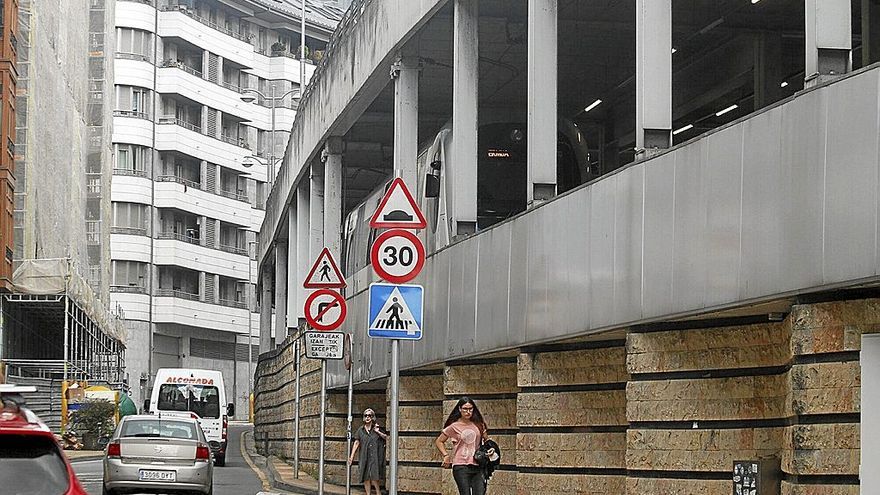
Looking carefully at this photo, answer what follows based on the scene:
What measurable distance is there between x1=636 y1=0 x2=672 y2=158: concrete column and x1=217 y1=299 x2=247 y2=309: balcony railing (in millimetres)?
78318

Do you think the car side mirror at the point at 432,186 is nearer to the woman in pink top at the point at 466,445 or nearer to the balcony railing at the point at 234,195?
A: the woman in pink top at the point at 466,445

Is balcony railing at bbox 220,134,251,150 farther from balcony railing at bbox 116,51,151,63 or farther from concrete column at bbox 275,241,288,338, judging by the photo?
concrete column at bbox 275,241,288,338

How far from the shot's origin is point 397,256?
12422 millimetres

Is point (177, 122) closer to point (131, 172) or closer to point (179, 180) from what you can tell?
point (179, 180)

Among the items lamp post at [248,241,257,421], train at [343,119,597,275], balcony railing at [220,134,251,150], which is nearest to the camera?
train at [343,119,597,275]

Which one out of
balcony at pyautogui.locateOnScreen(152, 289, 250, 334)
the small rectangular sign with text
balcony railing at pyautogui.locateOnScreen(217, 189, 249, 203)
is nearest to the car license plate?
the small rectangular sign with text

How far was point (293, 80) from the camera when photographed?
96.0 meters

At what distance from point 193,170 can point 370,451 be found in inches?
2661

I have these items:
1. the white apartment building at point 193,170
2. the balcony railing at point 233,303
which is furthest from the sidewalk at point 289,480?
the balcony railing at point 233,303

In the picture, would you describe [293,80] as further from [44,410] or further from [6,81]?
[6,81]

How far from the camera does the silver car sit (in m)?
22.0

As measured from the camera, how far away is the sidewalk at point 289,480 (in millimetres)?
26984

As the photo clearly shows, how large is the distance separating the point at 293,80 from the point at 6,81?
4922 centimetres

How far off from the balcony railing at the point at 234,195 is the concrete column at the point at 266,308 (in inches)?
1432
